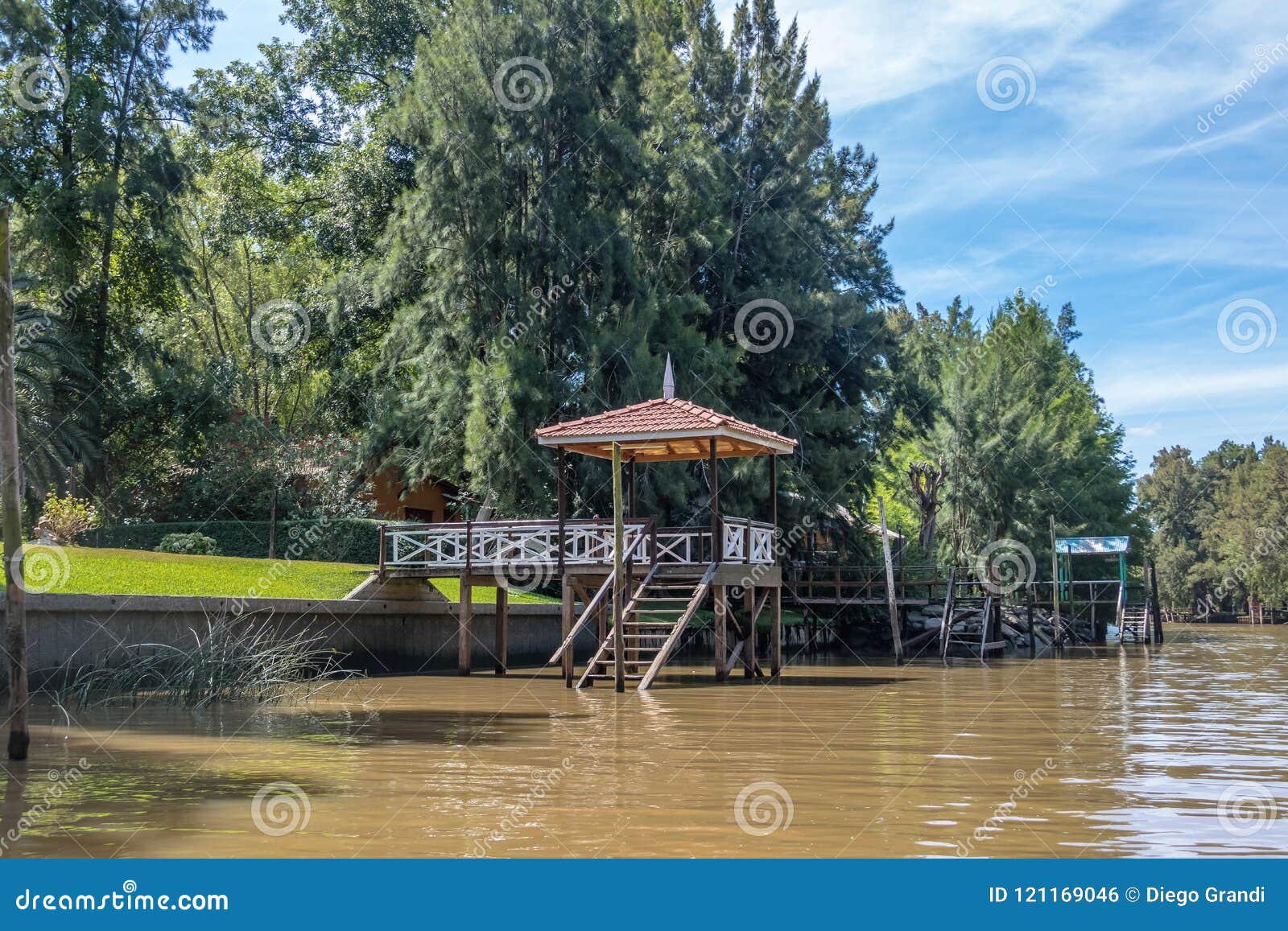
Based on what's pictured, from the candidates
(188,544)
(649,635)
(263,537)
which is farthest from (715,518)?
(263,537)

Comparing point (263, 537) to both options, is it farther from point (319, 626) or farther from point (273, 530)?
point (319, 626)

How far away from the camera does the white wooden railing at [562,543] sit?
72.5 ft

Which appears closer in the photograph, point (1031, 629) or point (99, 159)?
point (99, 159)

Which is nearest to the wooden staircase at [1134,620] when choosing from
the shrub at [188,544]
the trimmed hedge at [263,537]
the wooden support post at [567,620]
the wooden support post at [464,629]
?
the wooden support post at [567,620]

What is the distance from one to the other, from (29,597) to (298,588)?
771 centimetres

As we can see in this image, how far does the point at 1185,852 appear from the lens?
683 cm

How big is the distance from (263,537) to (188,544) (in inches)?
122

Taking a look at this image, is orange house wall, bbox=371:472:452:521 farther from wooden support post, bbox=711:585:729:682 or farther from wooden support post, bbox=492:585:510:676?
wooden support post, bbox=711:585:729:682

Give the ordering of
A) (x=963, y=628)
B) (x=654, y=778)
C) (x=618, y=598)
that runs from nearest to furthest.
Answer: (x=654, y=778) < (x=618, y=598) < (x=963, y=628)

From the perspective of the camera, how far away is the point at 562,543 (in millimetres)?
22078

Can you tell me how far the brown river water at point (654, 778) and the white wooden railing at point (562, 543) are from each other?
4703mm

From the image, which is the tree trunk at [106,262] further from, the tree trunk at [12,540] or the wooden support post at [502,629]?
the tree trunk at [12,540]

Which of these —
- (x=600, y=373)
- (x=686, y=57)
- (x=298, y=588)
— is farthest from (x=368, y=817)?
(x=686, y=57)

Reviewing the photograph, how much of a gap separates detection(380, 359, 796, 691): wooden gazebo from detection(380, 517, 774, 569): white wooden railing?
3 cm
